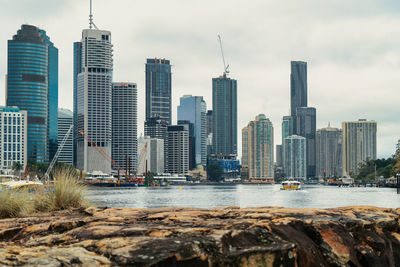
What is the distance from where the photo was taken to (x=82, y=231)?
30.6ft

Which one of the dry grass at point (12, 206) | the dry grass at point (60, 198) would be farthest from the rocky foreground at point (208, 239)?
the dry grass at point (60, 198)

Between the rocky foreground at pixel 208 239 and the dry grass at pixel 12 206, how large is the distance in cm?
251

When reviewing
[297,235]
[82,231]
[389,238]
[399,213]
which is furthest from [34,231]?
[399,213]

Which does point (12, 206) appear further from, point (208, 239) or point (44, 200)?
point (208, 239)

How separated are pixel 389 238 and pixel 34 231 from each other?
7.51m

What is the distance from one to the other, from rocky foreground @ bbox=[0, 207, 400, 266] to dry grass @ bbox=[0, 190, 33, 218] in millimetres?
2512

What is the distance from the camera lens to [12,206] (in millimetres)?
14047

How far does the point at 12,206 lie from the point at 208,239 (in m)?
7.78

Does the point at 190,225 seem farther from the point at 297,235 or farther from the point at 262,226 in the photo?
the point at 297,235

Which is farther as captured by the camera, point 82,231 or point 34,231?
point 34,231

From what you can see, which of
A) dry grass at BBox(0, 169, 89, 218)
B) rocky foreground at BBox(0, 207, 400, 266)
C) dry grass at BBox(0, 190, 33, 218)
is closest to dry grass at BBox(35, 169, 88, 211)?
dry grass at BBox(0, 169, 89, 218)

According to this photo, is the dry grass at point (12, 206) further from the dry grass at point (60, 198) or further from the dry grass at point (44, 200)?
the dry grass at point (60, 198)

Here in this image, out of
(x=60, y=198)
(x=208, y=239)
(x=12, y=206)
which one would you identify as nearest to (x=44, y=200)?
(x=60, y=198)

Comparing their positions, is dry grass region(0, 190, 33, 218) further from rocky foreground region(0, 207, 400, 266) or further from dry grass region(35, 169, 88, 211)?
rocky foreground region(0, 207, 400, 266)
